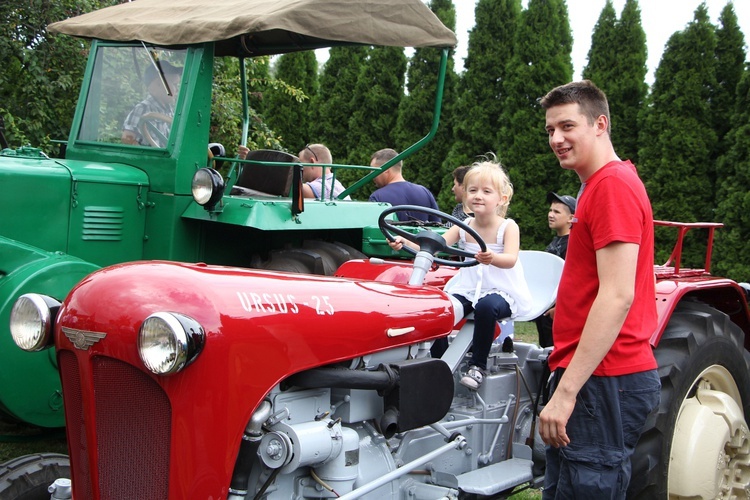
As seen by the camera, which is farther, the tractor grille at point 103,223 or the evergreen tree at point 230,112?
the evergreen tree at point 230,112

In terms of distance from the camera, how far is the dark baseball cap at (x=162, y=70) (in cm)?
466

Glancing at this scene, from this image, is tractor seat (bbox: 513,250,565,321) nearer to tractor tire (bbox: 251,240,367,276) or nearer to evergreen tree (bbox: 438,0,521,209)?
tractor tire (bbox: 251,240,367,276)

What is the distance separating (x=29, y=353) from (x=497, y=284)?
198cm

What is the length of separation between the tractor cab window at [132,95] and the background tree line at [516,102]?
2.18 metres

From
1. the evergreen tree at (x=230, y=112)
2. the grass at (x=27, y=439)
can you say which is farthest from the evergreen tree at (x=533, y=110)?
the grass at (x=27, y=439)

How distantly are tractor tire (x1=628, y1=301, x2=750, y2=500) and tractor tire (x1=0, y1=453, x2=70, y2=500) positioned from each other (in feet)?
6.66

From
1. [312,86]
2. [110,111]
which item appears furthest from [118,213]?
[312,86]

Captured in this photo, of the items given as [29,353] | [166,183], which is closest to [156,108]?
[166,183]

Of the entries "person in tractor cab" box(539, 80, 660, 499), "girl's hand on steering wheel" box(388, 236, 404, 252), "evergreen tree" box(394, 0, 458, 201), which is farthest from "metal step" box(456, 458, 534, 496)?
"evergreen tree" box(394, 0, 458, 201)

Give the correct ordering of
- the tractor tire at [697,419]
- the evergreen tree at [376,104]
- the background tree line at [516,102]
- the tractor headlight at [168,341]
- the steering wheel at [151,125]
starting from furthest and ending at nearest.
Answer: the evergreen tree at [376,104] → the background tree line at [516,102] → the steering wheel at [151,125] → the tractor tire at [697,419] → the tractor headlight at [168,341]

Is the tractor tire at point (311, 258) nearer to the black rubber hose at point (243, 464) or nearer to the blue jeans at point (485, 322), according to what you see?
the blue jeans at point (485, 322)

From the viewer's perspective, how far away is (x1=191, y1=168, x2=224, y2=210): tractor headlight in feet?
13.8

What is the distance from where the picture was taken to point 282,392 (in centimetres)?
223

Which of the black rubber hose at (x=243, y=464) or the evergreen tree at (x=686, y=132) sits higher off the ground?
the evergreen tree at (x=686, y=132)
